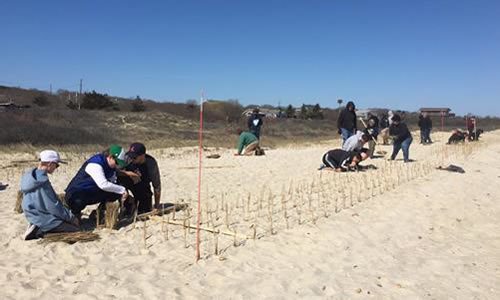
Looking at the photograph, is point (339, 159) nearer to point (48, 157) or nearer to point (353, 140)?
point (353, 140)

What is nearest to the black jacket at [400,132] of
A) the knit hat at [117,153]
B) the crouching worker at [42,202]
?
the knit hat at [117,153]

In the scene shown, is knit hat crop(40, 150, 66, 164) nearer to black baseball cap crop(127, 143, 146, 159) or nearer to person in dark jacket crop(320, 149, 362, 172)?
black baseball cap crop(127, 143, 146, 159)

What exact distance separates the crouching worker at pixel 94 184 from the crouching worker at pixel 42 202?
0.42 m

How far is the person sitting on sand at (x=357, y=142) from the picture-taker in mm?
10461

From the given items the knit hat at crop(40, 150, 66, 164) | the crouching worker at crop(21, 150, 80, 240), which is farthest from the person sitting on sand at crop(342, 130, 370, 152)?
the knit hat at crop(40, 150, 66, 164)

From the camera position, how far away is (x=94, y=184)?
582 centimetres

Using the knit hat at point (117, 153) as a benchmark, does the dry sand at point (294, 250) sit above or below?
below

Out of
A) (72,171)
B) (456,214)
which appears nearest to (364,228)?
(456,214)

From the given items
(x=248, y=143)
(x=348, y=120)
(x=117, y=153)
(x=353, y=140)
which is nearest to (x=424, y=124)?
(x=248, y=143)

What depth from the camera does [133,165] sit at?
20.7ft

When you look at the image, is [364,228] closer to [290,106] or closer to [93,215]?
[93,215]

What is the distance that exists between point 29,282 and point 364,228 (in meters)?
4.38

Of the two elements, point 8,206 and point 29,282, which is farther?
point 8,206

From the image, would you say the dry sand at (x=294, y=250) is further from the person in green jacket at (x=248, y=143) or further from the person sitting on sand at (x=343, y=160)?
the person in green jacket at (x=248, y=143)
